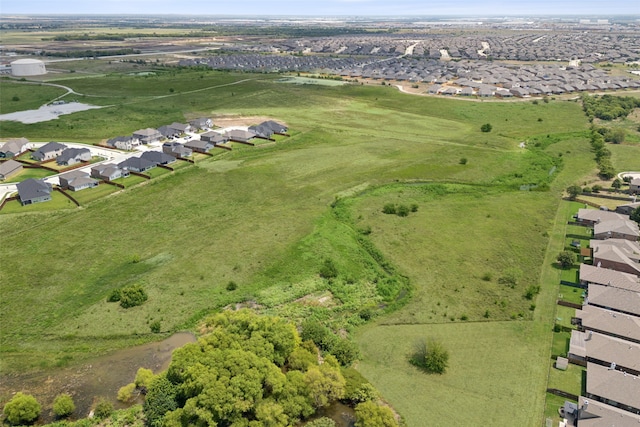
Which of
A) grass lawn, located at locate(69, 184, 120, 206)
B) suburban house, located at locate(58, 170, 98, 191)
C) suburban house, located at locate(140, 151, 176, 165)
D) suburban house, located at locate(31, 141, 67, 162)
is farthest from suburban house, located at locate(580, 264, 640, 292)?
suburban house, located at locate(31, 141, 67, 162)

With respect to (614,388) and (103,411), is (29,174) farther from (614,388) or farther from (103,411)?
(614,388)

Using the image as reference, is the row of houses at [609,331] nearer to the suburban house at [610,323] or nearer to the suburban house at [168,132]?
the suburban house at [610,323]

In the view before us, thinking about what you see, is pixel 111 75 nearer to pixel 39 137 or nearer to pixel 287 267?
pixel 39 137

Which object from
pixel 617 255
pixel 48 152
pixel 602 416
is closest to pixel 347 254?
pixel 602 416

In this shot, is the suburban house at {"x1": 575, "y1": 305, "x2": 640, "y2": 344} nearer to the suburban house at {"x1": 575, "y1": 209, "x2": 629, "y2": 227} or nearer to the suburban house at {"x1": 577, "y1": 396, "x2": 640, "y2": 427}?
the suburban house at {"x1": 577, "y1": 396, "x2": 640, "y2": 427}

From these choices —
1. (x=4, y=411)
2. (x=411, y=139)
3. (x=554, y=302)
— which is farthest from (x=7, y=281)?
(x=411, y=139)

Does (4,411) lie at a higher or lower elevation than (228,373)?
lower
